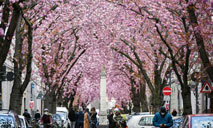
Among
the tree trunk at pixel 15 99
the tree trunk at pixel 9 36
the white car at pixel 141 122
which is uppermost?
the tree trunk at pixel 9 36

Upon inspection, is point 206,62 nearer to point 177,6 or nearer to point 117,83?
point 177,6

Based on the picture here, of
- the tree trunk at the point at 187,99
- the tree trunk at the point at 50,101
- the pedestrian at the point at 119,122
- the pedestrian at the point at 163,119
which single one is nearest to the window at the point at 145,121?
the pedestrian at the point at 119,122

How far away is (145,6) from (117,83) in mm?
42041

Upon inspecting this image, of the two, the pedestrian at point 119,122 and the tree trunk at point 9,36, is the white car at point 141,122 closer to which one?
the pedestrian at point 119,122

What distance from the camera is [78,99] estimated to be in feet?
337

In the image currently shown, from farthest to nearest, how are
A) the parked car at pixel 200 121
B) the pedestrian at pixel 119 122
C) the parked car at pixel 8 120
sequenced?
1. the pedestrian at pixel 119 122
2. the parked car at pixel 8 120
3. the parked car at pixel 200 121

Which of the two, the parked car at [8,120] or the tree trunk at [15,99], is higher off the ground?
the tree trunk at [15,99]

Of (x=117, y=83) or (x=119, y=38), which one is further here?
(x=117, y=83)

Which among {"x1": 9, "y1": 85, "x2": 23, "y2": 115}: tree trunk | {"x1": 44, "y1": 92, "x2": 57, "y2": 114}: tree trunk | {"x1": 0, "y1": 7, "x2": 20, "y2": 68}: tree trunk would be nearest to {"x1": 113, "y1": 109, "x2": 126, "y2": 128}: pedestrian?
{"x1": 9, "y1": 85, "x2": 23, "y2": 115}: tree trunk

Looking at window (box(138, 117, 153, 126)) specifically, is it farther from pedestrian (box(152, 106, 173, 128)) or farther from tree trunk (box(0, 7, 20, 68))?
tree trunk (box(0, 7, 20, 68))

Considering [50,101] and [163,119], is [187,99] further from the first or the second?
[50,101]

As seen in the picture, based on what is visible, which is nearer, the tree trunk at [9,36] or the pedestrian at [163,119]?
the tree trunk at [9,36]

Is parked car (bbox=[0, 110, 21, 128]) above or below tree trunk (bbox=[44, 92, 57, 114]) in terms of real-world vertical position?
below

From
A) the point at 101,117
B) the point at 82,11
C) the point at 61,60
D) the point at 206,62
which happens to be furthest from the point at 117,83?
the point at 206,62
